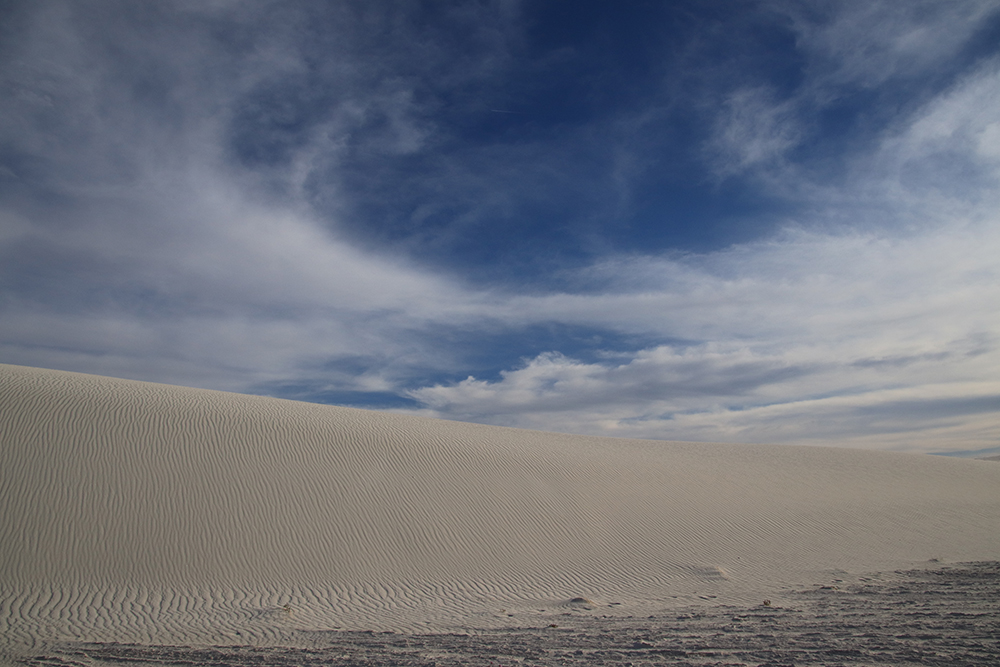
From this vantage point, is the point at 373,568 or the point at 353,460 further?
the point at 353,460

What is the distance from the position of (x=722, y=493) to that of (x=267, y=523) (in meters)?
14.7

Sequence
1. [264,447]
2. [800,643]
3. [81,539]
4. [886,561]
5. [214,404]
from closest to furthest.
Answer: [800,643]
[81,539]
[886,561]
[264,447]
[214,404]

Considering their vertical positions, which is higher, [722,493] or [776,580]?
[722,493]

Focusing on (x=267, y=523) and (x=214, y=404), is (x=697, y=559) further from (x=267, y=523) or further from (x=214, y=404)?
(x=214, y=404)

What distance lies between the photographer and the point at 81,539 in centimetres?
1160

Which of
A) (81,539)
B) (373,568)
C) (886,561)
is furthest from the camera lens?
(886,561)

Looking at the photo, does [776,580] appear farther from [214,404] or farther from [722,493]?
[214,404]

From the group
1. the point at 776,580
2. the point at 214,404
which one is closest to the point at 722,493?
the point at 776,580

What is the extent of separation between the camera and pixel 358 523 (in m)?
14.2

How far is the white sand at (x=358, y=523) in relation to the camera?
978cm

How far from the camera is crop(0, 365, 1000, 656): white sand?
Answer: 32.1 feet

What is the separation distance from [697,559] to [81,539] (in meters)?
14.0

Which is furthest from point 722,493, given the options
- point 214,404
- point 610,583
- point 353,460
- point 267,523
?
point 214,404

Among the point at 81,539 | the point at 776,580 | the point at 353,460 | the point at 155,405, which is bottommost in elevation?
the point at 776,580
